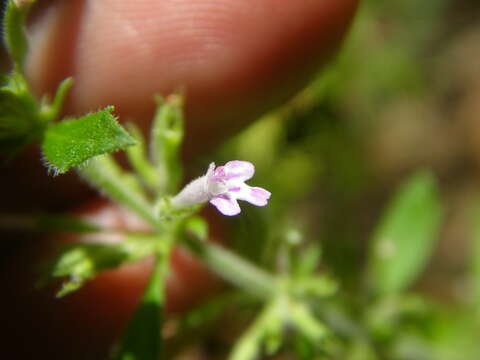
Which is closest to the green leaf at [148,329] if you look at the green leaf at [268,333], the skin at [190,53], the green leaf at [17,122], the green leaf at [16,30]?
the green leaf at [268,333]

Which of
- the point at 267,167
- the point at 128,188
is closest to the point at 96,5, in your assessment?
the point at 128,188

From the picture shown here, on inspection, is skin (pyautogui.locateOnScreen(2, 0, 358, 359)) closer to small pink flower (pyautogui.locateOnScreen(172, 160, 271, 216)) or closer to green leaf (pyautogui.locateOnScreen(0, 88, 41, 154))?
green leaf (pyautogui.locateOnScreen(0, 88, 41, 154))

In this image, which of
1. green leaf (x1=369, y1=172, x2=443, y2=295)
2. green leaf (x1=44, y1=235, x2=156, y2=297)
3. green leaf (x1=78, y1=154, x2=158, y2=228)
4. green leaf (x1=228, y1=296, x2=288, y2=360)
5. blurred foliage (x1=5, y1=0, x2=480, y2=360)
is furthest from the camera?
green leaf (x1=369, y1=172, x2=443, y2=295)

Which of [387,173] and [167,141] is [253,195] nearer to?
[167,141]

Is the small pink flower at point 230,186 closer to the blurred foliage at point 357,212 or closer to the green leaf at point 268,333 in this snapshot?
the blurred foliage at point 357,212

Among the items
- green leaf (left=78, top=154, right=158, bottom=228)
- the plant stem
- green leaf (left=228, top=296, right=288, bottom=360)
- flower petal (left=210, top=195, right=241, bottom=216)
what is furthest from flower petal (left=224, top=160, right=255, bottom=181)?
green leaf (left=228, top=296, right=288, bottom=360)
